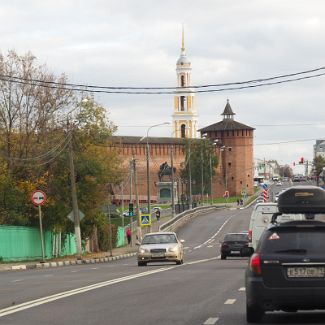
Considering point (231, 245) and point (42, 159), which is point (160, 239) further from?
point (42, 159)

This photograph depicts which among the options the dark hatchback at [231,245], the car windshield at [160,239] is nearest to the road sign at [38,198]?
the car windshield at [160,239]

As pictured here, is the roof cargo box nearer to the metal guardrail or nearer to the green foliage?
the green foliage

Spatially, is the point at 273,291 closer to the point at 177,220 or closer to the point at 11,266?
the point at 11,266

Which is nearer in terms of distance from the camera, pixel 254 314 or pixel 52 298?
pixel 254 314

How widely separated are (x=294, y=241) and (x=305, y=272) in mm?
457

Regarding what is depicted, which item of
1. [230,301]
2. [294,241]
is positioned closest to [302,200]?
[230,301]

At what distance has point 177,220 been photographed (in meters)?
102

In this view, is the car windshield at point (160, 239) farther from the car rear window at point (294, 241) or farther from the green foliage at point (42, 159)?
the car rear window at point (294, 241)

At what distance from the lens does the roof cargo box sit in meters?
15.5

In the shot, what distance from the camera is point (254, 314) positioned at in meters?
13.6

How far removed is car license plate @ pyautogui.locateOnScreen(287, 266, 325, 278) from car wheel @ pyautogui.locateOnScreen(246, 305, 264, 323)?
0.68 meters

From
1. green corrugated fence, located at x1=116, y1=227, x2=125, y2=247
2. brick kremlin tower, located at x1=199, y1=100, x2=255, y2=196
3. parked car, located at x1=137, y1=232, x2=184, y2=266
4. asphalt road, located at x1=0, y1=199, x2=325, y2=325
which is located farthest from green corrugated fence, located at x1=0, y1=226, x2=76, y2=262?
brick kremlin tower, located at x1=199, y1=100, x2=255, y2=196

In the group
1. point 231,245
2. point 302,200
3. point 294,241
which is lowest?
point 231,245

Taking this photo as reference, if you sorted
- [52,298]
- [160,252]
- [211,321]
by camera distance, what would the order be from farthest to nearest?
[160,252], [52,298], [211,321]
